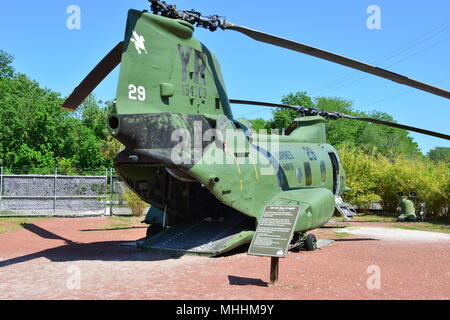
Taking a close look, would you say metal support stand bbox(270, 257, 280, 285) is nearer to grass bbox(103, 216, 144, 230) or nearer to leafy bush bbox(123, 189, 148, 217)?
grass bbox(103, 216, 144, 230)

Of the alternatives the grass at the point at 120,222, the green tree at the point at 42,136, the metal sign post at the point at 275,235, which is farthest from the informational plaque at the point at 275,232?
the green tree at the point at 42,136

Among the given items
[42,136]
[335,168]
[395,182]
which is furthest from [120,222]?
[42,136]

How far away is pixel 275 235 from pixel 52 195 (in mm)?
15396

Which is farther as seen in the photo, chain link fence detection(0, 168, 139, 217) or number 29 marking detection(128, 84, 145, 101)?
chain link fence detection(0, 168, 139, 217)

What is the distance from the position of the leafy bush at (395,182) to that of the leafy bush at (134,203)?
11.1 metres

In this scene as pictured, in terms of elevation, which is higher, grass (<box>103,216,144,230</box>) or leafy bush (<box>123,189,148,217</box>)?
leafy bush (<box>123,189,148,217</box>)

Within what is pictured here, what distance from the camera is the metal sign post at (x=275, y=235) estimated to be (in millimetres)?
7160

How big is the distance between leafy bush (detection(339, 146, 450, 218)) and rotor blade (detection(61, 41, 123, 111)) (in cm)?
1690

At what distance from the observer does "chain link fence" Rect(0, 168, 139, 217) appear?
19.4 m

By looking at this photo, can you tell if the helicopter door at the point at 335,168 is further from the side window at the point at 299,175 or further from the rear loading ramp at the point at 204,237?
the rear loading ramp at the point at 204,237

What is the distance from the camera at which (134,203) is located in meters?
20.2

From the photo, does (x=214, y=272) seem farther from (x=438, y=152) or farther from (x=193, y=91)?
(x=438, y=152)

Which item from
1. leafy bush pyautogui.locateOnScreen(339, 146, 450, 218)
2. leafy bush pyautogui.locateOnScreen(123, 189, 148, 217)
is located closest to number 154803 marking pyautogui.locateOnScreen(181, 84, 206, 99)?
leafy bush pyautogui.locateOnScreen(123, 189, 148, 217)
